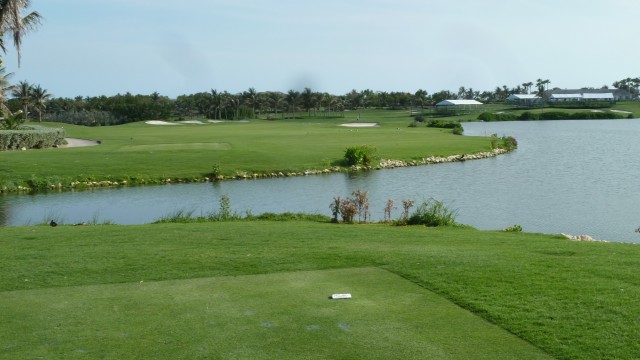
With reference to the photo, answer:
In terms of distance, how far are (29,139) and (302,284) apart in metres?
47.1

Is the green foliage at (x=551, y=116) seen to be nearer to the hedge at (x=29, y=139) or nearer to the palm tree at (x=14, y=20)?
the hedge at (x=29, y=139)

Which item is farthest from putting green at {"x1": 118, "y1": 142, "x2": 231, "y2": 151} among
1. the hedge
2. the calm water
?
the calm water

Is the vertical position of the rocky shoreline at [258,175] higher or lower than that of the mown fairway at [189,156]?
lower

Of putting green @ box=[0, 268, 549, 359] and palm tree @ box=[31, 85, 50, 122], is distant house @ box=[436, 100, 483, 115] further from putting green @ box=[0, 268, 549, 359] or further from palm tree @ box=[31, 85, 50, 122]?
putting green @ box=[0, 268, 549, 359]

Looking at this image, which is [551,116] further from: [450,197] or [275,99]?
[450,197]

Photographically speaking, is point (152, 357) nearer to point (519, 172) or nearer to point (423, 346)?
point (423, 346)

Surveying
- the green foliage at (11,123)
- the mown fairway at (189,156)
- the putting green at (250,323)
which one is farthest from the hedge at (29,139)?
the putting green at (250,323)

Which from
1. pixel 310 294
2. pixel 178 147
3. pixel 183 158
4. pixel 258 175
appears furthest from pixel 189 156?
pixel 310 294

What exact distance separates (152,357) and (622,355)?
4.99 meters

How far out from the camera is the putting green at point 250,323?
738cm

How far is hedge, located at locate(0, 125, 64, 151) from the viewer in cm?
4956

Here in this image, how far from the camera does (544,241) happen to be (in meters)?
14.8

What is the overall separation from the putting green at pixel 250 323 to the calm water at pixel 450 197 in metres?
15.1

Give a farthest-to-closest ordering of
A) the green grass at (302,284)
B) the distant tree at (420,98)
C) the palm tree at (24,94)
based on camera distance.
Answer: the distant tree at (420,98)
the palm tree at (24,94)
the green grass at (302,284)
